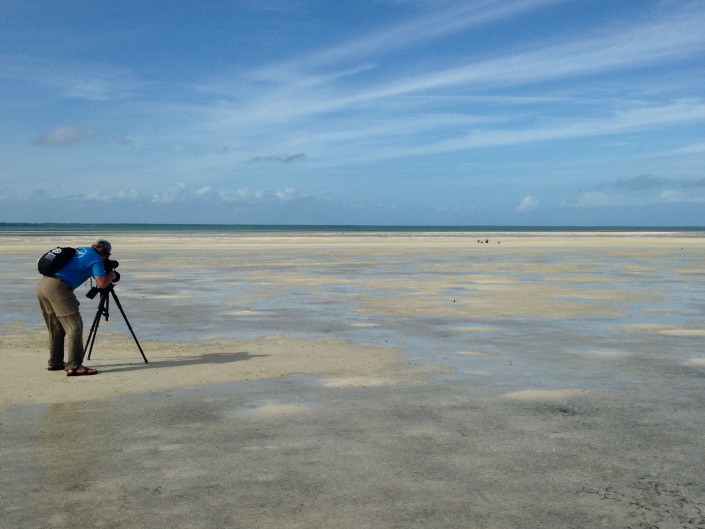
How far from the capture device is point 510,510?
511 cm

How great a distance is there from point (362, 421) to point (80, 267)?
4.71m

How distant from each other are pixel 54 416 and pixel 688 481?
6090mm

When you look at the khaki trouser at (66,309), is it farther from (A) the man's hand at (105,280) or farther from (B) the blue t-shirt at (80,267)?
(A) the man's hand at (105,280)

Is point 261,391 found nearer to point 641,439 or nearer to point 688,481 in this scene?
point 641,439

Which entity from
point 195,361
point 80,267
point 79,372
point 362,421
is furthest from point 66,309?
point 362,421

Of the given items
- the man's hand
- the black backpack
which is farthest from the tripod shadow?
the black backpack

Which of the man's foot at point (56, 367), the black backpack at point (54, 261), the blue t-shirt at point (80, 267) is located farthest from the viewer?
the man's foot at point (56, 367)

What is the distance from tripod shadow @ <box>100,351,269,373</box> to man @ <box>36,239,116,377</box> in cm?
49

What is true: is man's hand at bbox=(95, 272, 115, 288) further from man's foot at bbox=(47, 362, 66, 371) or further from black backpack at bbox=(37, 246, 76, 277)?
man's foot at bbox=(47, 362, 66, 371)

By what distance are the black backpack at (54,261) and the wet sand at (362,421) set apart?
1.42 meters

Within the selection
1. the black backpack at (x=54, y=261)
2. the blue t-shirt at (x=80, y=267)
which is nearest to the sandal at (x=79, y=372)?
the blue t-shirt at (x=80, y=267)

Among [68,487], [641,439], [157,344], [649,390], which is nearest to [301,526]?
[68,487]

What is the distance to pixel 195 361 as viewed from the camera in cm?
1075

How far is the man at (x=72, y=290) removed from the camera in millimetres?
9633
